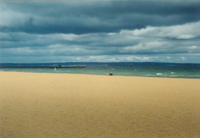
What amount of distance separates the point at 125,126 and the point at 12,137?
384cm

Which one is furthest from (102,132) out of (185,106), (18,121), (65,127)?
(185,106)

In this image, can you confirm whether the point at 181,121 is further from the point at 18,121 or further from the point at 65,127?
the point at 18,121

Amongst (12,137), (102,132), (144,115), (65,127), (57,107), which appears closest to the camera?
(12,137)

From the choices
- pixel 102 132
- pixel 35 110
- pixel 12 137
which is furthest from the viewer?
pixel 35 110

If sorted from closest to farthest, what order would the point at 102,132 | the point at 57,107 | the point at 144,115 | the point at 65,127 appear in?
1. the point at 102,132
2. the point at 65,127
3. the point at 144,115
4. the point at 57,107

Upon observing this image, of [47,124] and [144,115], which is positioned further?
[144,115]

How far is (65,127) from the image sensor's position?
6.97 metres

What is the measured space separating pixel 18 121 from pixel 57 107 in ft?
9.07

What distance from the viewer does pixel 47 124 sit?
7.29m

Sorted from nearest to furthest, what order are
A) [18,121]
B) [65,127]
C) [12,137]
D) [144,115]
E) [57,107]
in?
1. [12,137]
2. [65,127]
3. [18,121]
4. [144,115]
5. [57,107]

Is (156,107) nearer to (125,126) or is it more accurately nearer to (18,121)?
(125,126)

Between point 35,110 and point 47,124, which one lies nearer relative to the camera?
point 47,124

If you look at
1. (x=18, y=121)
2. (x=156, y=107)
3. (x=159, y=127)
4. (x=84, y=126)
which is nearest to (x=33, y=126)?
(x=18, y=121)

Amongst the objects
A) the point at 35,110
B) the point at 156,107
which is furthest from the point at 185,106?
the point at 35,110
